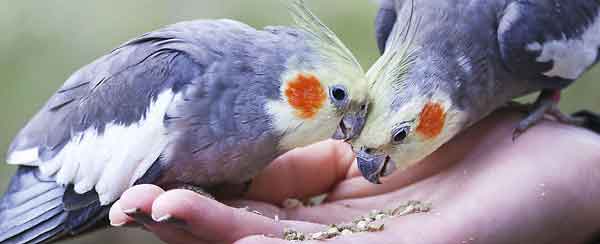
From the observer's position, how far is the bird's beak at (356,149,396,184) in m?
1.46

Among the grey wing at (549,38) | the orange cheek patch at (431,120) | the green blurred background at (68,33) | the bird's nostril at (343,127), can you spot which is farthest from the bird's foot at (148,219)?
the green blurred background at (68,33)

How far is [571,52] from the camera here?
1.57 metres

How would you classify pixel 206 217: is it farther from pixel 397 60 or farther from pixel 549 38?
pixel 549 38

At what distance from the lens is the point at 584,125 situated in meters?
1.69

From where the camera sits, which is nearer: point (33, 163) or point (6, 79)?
point (33, 163)

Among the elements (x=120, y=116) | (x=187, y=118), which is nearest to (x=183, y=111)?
(x=187, y=118)

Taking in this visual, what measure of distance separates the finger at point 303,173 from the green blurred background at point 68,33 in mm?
498

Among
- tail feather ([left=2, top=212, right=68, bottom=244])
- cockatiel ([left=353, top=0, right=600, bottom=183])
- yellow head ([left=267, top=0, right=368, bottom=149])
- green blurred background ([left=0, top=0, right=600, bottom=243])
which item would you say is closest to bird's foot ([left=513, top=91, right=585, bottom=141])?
cockatiel ([left=353, top=0, right=600, bottom=183])

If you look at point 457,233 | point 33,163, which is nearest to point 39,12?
point 33,163

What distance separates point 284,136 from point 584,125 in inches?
31.1

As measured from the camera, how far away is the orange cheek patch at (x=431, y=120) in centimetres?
144

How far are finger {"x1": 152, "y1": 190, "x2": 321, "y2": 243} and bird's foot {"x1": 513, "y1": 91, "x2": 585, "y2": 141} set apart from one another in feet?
2.35

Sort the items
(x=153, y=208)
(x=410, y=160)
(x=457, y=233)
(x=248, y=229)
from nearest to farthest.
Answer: (x=153, y=208) → (x=248, y=229) → (x=457, y=233) → (x=410, y=160)

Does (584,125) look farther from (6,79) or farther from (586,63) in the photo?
(6,79)
